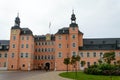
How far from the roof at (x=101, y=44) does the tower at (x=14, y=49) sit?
22.5 metres

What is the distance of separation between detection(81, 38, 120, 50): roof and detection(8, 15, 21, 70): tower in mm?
22507

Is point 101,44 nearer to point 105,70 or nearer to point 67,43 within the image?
point 67,43

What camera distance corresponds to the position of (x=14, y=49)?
7094 centimetres

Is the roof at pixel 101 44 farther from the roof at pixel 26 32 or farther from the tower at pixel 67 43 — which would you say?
the roof at pixel 26 32

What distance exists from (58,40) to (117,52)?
19.6m

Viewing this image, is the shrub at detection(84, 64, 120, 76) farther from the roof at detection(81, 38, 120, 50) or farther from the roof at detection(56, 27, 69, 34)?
the roof at detection(56, 27, 69, 34)

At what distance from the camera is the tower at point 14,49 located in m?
69.4

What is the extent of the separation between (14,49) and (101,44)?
97.6 ft

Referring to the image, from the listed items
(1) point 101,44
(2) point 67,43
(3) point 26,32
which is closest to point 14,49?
(3) point 26,32

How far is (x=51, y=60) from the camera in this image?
A: 78.3 metres

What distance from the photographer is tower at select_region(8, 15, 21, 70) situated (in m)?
69.4

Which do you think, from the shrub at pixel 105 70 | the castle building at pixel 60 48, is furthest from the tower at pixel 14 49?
A: the shrub at pixel 105 70

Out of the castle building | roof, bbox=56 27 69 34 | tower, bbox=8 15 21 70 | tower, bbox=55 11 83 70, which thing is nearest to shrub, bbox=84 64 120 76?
the castle building

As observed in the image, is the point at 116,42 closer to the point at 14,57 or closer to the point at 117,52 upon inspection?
the point at 117,52
